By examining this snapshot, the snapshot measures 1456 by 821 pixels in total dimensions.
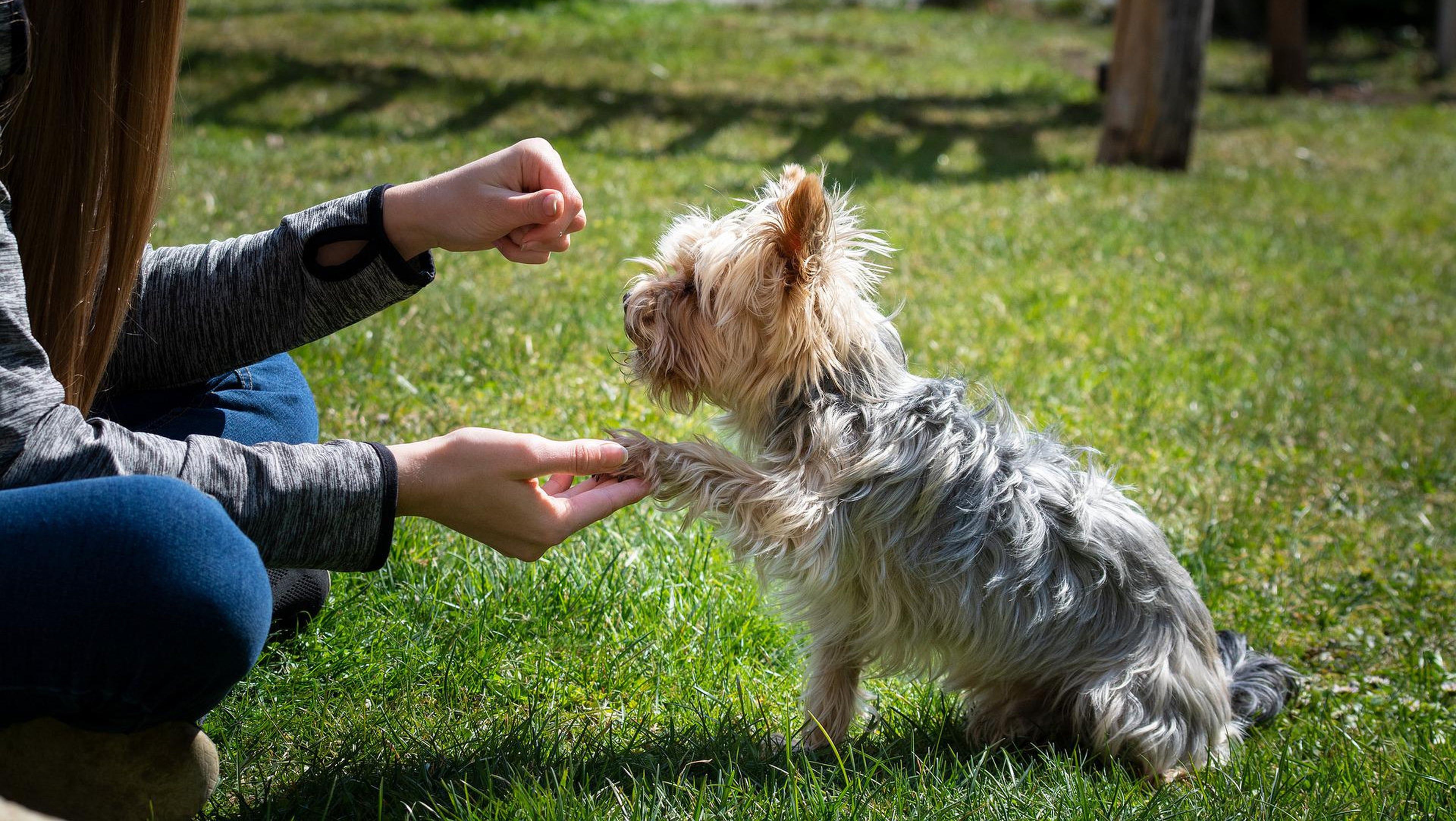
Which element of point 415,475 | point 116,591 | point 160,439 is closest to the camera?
point 116,591

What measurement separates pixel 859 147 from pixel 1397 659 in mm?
7539

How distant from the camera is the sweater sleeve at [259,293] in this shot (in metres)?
2.51

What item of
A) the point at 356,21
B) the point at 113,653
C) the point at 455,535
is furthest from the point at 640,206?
the point at 356,21

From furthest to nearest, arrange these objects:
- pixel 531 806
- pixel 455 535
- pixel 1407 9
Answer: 1. pixel 1407 9
2. pixel 455 535
3. pixel 531 806

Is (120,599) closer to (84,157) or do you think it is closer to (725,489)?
(84,157)

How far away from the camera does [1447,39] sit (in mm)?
16562

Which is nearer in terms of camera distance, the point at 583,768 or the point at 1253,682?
the point at 583,768

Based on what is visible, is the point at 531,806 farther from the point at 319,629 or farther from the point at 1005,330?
the point at 1005,330

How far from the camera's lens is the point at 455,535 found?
11.2 ft

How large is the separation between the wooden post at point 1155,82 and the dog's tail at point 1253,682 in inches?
322

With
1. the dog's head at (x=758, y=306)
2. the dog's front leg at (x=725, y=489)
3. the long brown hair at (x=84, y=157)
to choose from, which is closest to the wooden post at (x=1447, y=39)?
the dog's head at (x=758, y=306)

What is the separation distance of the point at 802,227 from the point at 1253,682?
70.9 inches

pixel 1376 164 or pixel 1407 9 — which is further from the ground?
pixel 1407 9

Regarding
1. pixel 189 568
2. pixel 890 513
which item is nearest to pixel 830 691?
pixel 890 513
